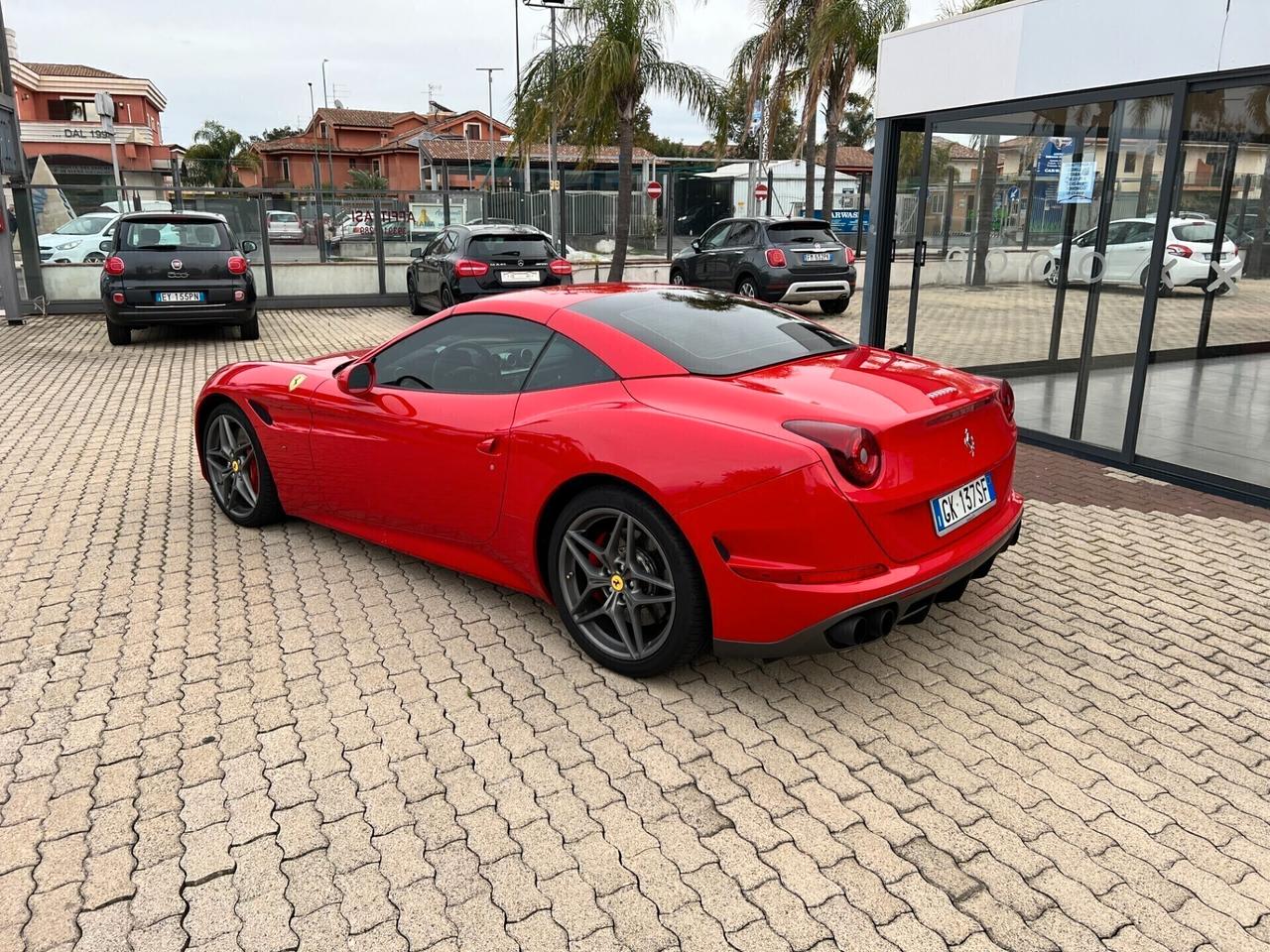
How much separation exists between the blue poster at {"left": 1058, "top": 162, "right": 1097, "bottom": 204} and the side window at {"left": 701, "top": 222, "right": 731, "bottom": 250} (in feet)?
31.4

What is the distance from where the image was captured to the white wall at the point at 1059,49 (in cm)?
579

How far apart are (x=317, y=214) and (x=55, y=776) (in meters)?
16.5

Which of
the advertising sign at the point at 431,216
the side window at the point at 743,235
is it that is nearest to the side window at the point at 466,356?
the side window at the point at 743,235

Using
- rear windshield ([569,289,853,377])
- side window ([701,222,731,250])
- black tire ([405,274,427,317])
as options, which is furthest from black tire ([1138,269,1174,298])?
black tire ([405,274,427,317])

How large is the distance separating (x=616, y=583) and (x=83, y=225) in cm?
1586

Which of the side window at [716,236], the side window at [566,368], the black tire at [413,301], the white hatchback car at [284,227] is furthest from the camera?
the white hatchback car at [284,227]

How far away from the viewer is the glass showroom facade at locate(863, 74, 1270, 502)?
6348 millimetres

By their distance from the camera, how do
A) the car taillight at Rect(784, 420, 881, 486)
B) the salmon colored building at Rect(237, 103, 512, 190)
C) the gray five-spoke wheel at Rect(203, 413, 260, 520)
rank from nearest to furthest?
1. the car taillight at Rect(784, 420, 881, 486)
2. the gray five-spoke wheel at Rect(203, 413, 260, 520)
3. the salmon colored building at Rect(237, 103, 512, 190)

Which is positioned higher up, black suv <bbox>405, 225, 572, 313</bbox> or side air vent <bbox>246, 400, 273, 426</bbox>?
black suv <bbox>405, 225, 572, 313</bbox>

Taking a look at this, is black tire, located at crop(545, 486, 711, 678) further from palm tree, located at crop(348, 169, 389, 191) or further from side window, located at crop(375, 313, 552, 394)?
palm tree, located at crop(348, 169, 389, 191)

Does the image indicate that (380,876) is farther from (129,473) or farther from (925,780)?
(129,473)

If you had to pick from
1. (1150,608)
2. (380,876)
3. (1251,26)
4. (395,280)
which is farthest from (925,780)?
(395,280)

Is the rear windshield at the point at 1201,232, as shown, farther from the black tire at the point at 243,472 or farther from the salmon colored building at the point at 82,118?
the salmon colored building at the point at 82,118

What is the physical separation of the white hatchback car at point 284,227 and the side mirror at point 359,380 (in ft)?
47.1
